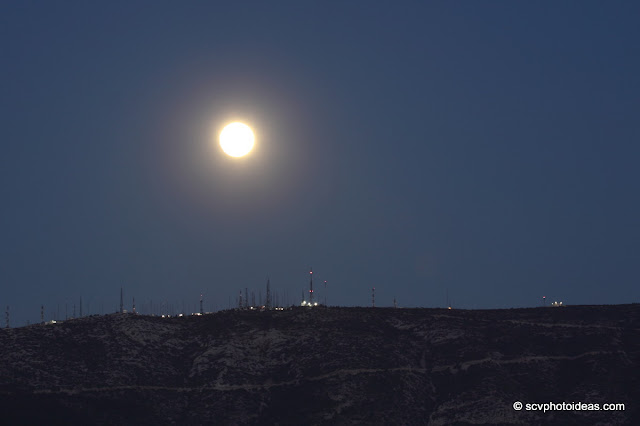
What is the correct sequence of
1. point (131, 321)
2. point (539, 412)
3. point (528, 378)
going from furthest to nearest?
point (131, 321) → point (528, 378) → point (539, 412)

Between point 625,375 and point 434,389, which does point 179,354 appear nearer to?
point 434,389

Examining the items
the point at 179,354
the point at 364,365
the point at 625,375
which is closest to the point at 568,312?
the point at 625,375

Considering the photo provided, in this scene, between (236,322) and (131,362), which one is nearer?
(131,362)

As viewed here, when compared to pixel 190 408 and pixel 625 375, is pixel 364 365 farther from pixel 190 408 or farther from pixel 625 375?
pixel 625 375

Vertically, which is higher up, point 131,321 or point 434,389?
Result: point 131,321

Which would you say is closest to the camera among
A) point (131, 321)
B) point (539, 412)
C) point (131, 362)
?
point (539, 412)

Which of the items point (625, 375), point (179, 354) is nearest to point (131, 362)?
point (179, 354)
